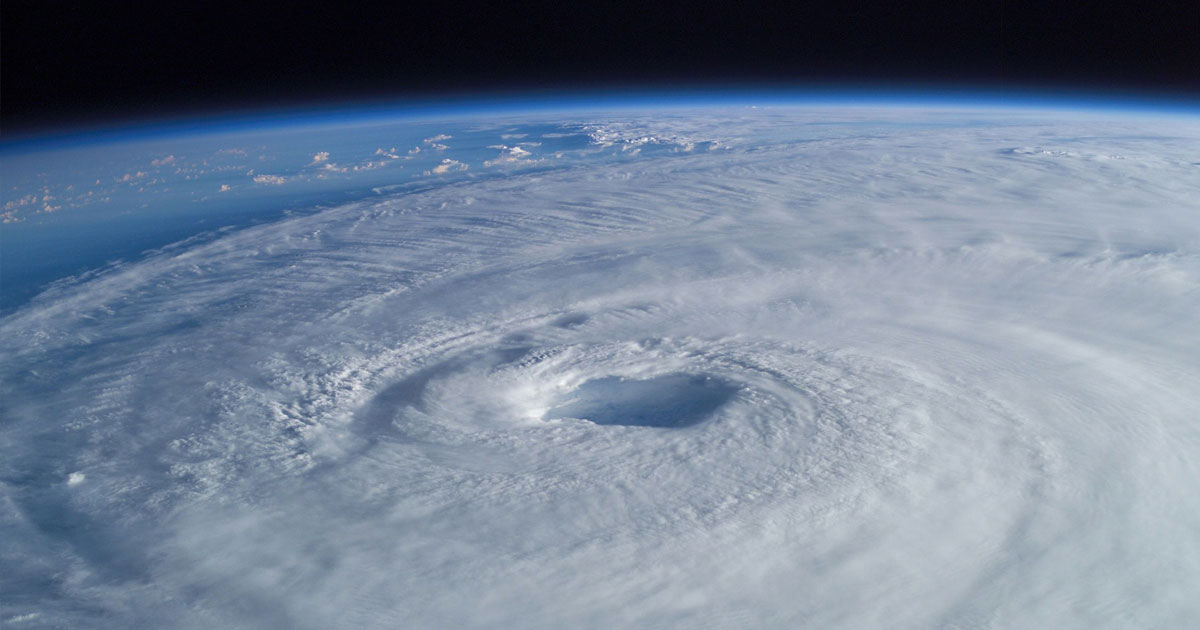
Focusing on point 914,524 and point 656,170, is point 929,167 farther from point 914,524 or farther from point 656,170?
point 914,524

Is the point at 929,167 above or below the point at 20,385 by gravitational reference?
above

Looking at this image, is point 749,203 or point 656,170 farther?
point 656,170

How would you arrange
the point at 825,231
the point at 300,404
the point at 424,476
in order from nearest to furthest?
the point at 424,476
the point at 300,404
the point at 825,231

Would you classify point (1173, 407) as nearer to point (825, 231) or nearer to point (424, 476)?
point (424, 476)

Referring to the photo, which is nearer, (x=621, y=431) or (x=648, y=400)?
(x=621, y=431)

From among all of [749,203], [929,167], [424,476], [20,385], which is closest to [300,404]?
[424,476]

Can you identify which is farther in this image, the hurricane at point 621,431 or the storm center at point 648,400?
the storm center at point 648,400

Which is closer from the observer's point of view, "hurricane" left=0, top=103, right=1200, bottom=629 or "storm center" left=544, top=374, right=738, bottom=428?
"hurricane" left=0, top=103, right=1200, bottom=629

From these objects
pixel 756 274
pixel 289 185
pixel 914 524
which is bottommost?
pixel 914 524

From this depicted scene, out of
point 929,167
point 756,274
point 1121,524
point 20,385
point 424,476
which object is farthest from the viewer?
point 929,167

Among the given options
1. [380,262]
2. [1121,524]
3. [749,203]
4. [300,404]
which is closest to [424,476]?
[300,404]
